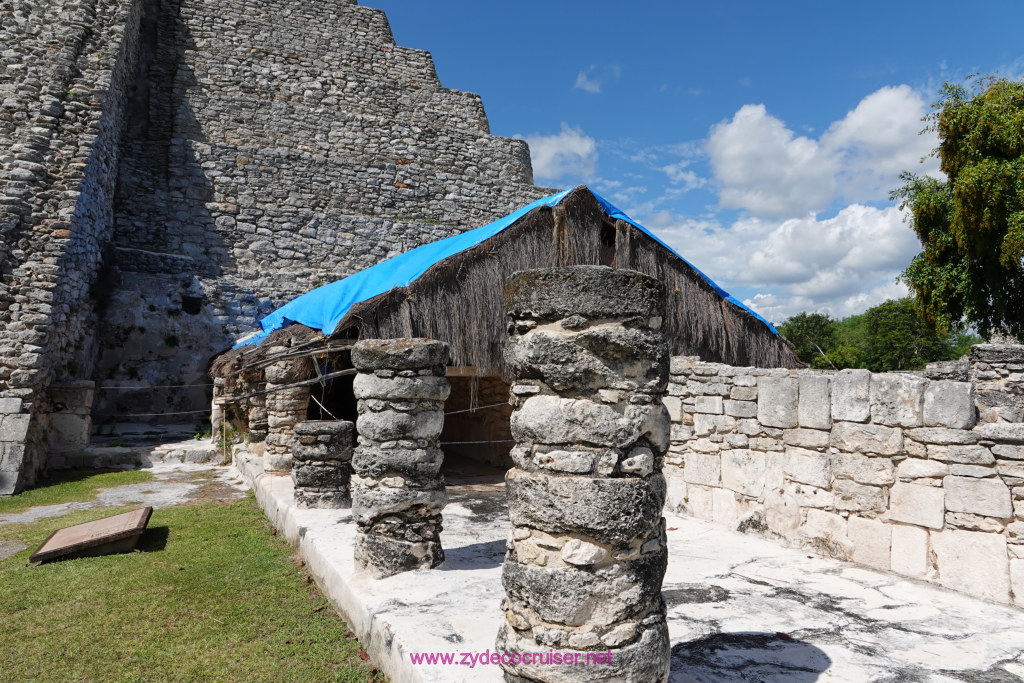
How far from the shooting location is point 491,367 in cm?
824

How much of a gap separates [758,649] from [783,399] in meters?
2.68

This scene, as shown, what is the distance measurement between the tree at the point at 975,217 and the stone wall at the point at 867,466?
A: 8757mm

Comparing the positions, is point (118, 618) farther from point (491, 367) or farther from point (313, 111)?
point (313, 111)

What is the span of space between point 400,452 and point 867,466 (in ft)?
12.2

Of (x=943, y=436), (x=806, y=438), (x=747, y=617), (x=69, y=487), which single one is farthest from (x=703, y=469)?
(x=69, y=487)

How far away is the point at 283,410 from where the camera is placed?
28.8 feet

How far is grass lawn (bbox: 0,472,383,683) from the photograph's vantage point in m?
3.76

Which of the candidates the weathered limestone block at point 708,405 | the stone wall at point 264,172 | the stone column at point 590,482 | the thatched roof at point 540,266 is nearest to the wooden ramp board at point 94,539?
the thatched roof at point 540,266

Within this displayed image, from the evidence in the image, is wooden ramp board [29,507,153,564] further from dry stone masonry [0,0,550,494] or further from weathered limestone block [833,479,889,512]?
weathered limestone block [833,479,889,512]

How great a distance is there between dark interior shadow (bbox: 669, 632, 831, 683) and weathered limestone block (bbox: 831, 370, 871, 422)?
6.87 ft

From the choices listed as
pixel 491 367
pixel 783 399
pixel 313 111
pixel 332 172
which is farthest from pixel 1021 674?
pixel 313 111

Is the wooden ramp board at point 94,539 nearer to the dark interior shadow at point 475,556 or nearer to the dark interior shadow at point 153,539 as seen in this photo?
the dark interior shadow at point 153,539

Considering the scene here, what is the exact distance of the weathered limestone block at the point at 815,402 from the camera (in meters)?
5.19

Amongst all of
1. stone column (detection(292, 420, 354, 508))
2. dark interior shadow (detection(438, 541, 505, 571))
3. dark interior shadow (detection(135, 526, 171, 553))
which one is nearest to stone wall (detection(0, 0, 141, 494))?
dark interior shadow (detection(135, 526, 171, 553))
